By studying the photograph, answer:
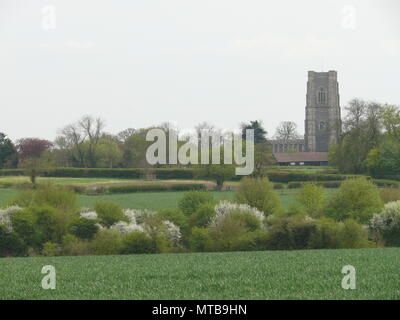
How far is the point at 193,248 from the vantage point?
29.1m

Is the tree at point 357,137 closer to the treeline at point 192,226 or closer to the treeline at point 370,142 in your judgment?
the treeline at point 370,142

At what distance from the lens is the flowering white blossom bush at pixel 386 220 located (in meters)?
33.0

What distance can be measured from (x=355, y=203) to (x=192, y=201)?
28.3 feet

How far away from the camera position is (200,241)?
29062 millimetres

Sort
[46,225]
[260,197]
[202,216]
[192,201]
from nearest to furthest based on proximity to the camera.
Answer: [46,225] → [202,216] → [192,201] → [260,197]

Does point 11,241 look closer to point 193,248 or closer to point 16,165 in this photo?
point 193,248

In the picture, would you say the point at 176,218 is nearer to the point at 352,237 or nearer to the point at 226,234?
the point at 226,234

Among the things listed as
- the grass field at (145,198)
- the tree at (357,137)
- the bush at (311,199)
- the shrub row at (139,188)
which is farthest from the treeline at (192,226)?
the tree at (357,137)

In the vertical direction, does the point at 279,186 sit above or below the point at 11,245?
above

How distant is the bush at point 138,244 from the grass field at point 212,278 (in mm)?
6374

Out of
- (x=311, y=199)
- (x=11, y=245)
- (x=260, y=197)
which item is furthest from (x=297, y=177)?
(x=11, y=245)

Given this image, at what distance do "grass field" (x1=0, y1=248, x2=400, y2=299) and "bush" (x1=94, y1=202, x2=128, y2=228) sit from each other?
12.0m
